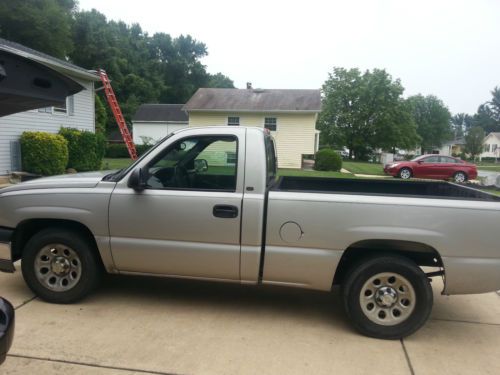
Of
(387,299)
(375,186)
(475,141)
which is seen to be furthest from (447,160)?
(475,141)

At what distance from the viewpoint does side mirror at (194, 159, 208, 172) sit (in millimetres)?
4332

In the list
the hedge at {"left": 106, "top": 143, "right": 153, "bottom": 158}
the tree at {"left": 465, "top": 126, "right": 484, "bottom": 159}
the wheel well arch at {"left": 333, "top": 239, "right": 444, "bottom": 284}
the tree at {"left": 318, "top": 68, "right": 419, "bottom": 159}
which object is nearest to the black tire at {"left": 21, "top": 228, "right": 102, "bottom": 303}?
the wheel well arch at {"left": 333, "top": 239, "right": 444, "bottom": 284}

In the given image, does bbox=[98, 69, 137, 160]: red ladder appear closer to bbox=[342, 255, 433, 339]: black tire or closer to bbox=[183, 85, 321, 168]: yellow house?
bbox=[183, 85, 321, 168]: yellow house

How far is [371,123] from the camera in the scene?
158 feet

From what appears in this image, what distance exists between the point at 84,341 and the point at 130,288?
4.17 feet

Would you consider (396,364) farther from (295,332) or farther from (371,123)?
(371,123)

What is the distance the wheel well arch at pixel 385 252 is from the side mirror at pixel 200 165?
5.39ft

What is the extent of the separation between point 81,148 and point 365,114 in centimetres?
3759

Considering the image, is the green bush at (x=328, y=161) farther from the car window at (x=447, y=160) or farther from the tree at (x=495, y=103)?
the tree at (x=495, y=103)

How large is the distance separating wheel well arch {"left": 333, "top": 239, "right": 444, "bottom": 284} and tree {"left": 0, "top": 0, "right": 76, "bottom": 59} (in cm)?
3315

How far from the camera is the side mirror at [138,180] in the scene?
389 cm

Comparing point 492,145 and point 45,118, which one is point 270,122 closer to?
point 45,118

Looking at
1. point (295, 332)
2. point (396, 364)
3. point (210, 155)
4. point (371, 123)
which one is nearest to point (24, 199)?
point (210, 155)

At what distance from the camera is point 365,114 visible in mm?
47938
